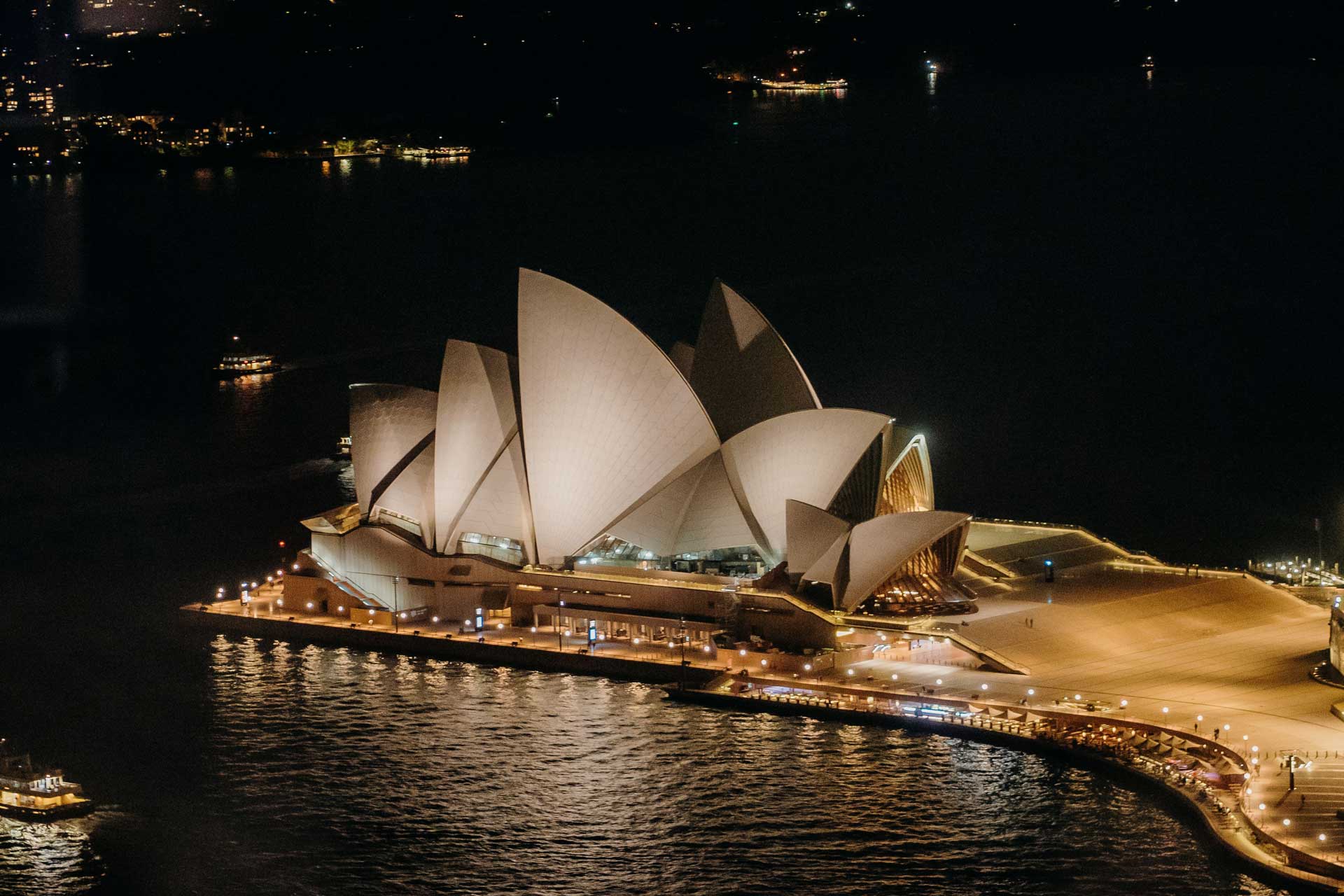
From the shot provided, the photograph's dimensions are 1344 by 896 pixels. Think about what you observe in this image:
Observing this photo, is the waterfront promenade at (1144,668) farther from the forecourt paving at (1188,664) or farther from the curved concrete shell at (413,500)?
the curved concrete shell at (413,500)

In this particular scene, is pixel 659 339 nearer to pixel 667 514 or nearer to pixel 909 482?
pixel 667 514

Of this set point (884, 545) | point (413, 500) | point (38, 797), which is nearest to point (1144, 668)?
point (884, 545)

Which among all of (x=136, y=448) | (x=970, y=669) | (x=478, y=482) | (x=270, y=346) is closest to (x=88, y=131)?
(x=270, y=346)

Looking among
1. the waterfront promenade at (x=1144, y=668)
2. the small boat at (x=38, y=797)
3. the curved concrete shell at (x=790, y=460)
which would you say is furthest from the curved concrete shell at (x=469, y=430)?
the small boat at (x=38, y=797)

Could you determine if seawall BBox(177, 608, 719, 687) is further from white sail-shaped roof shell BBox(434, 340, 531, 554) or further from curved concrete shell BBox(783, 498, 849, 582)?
curved concrete shell BBox(783, 498, 849, 582)

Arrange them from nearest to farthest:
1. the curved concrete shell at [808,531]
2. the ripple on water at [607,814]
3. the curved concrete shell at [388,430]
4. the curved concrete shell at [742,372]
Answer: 1. the ripple on water at [607,814]
2. the curved concrete shell at [808,531]
3. the curved concrete shell at [742,372]
4. the curved concrete shell at [388,430]

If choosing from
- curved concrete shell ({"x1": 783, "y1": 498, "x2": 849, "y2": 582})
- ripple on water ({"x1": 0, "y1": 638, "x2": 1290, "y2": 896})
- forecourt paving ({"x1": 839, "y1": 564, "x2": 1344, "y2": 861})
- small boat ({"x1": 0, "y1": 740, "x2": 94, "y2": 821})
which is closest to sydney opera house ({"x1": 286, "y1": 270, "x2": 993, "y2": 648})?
curved concrete shell ({"x1": 783, "y1": 498, "x2": 849, "y2": 582})
